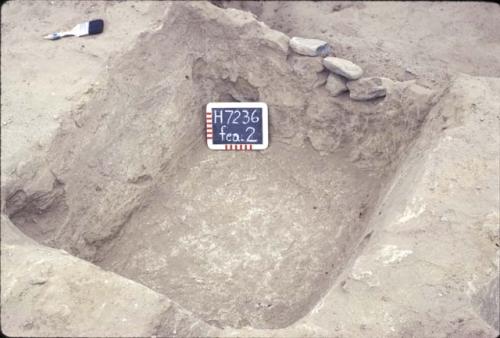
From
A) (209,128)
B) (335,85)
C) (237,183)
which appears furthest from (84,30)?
(335,85)

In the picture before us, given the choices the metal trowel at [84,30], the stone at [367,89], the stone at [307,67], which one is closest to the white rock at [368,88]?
the stone at [367,89]

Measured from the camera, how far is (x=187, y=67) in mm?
5051

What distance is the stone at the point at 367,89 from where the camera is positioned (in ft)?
15.1

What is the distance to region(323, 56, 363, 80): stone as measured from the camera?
15.3 ft

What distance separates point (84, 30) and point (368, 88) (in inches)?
85.2

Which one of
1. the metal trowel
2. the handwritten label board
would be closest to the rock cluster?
the handwritten label board

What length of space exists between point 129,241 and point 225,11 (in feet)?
6.43

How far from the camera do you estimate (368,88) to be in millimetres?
4633

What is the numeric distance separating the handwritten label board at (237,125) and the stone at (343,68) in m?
0.59

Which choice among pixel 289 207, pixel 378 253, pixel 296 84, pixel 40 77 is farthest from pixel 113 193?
pixel 378 253

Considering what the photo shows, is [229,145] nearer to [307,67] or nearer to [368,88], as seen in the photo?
[307,67]

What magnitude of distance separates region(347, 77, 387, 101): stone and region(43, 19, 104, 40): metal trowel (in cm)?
194

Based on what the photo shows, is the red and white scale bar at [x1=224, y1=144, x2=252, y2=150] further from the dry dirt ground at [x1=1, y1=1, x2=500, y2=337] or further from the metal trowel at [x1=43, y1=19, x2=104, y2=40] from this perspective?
the metal trowel at [x1=43, y1=19, x2=104, y2=40]

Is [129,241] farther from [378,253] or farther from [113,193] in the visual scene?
[378,253]
